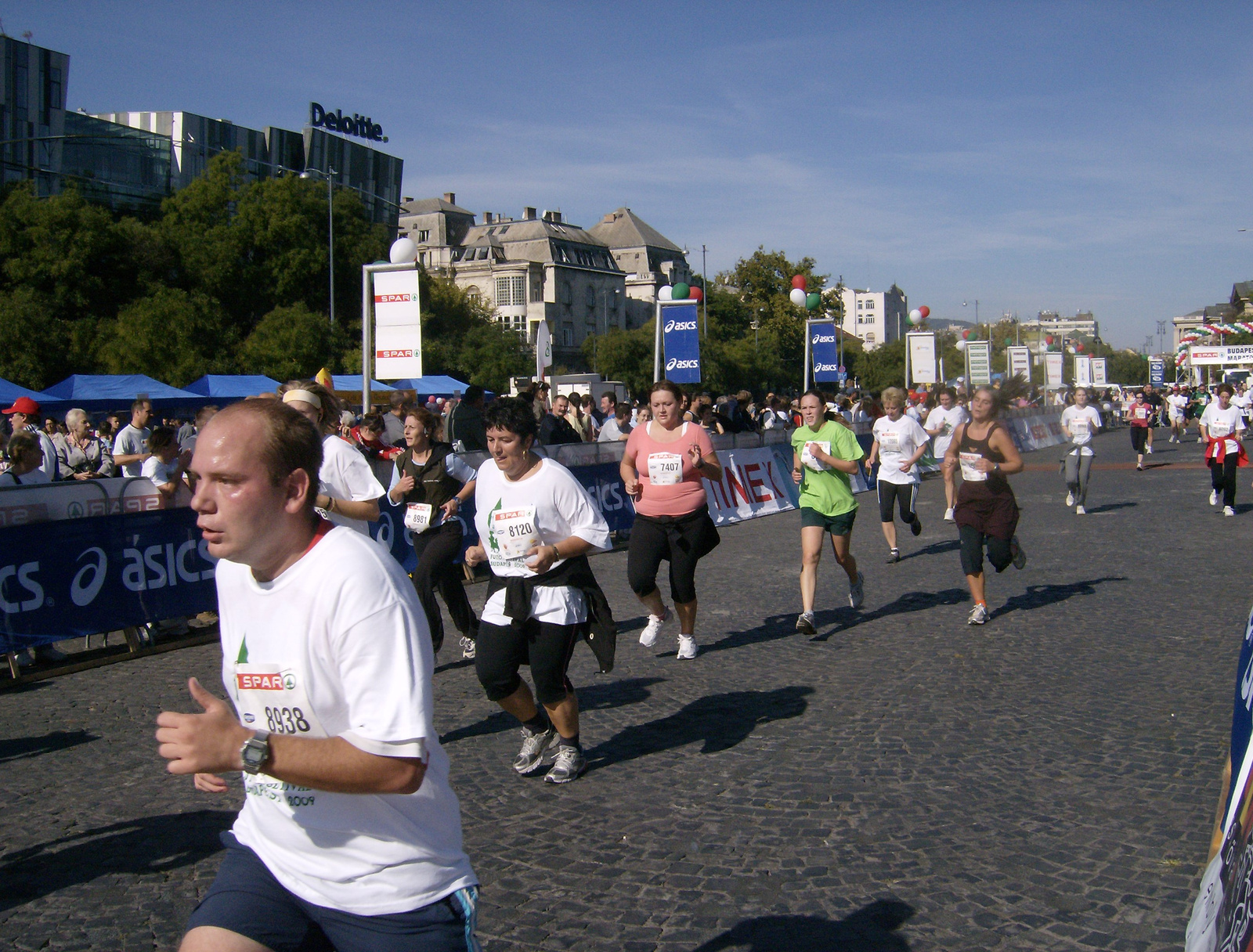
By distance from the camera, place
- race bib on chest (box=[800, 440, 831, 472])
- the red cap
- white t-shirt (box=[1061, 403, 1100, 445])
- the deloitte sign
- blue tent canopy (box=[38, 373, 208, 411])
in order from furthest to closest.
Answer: the deloitte sign < blue tent canopy (box=[38, 373, 208, 411]) < white t-shirt (box=[1061, 403, 1100, 445]) < the red cap < race bib on chest (box=[800, 440, 831, 472])

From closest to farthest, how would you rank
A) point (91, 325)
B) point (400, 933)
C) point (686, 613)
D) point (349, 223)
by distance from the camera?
1. point (400, 933)
2. point (686, 613)
3. point (91, 325)
4. point (349, 223)

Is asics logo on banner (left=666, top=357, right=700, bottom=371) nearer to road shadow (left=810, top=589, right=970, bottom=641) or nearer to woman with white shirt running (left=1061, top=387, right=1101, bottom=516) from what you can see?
woman with white shirt running (left=1061, top=387, right=1101, bottom=516)

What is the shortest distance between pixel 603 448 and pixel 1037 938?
11497mm

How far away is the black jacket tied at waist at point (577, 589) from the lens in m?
5.14

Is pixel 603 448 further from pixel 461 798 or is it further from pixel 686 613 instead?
pixel 461 798

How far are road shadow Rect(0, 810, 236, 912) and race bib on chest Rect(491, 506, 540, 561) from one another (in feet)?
5.48

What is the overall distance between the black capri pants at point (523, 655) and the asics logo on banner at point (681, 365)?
12521mm

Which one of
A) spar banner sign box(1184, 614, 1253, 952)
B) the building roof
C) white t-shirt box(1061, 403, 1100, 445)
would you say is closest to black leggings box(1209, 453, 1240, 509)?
white t-shirt box(1061, 403, 1100, 445)

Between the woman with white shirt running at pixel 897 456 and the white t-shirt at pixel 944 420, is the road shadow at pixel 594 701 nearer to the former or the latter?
the woman with white shirt running at pixel 897 456

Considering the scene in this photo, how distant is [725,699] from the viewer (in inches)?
260

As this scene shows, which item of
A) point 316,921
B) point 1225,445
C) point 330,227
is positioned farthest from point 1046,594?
point 330,227

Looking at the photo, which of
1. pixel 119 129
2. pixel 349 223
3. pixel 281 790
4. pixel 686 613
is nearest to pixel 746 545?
pixel 686 613

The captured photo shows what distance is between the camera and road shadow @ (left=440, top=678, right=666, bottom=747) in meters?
6.09

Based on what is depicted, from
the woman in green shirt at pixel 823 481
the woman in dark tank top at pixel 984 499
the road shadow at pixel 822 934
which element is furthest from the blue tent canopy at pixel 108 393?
the road shadow at pixel 822 934
